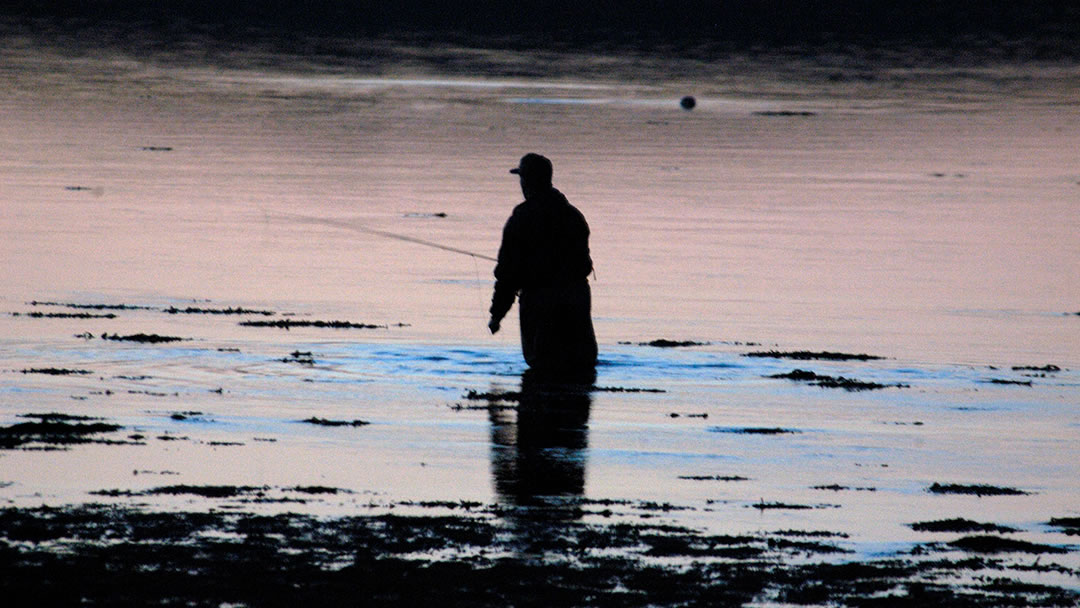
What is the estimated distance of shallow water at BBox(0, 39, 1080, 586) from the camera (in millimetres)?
10172

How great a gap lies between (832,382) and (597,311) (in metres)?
3.73

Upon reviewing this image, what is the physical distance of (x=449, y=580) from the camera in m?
7.69

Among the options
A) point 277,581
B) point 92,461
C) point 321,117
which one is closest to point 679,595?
point 277,581

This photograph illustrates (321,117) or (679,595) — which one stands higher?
(321,117)

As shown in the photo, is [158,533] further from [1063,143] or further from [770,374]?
[1063,143]

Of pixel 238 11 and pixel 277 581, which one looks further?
pixel 238 11

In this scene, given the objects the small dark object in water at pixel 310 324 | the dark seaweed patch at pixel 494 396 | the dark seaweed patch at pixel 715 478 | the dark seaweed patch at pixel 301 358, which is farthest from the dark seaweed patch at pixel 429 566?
the small dark object in water at pixel 310 324

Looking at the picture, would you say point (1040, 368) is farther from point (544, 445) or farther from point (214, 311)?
point (214, 311)

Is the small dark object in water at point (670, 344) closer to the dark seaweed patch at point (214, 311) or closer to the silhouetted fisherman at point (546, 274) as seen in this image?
the silhouetted fisherman at point (546, 274)

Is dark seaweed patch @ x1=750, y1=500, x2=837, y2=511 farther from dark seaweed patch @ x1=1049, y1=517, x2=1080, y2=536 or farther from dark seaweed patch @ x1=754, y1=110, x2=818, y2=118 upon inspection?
dark seaweed patch @ x1=754, y1=110, x2=818, y2=118

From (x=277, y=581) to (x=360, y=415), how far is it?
4250 millimetres

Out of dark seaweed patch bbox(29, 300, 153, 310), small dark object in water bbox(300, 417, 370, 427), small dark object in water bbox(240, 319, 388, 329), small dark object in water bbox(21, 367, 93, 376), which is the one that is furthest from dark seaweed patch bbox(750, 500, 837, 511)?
dark seaweed patch bbox(29, 300, 153, 310)

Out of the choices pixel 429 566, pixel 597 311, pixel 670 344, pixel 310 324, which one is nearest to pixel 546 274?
pixel 670 344

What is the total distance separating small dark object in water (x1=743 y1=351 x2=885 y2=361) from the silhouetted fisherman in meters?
1.55
